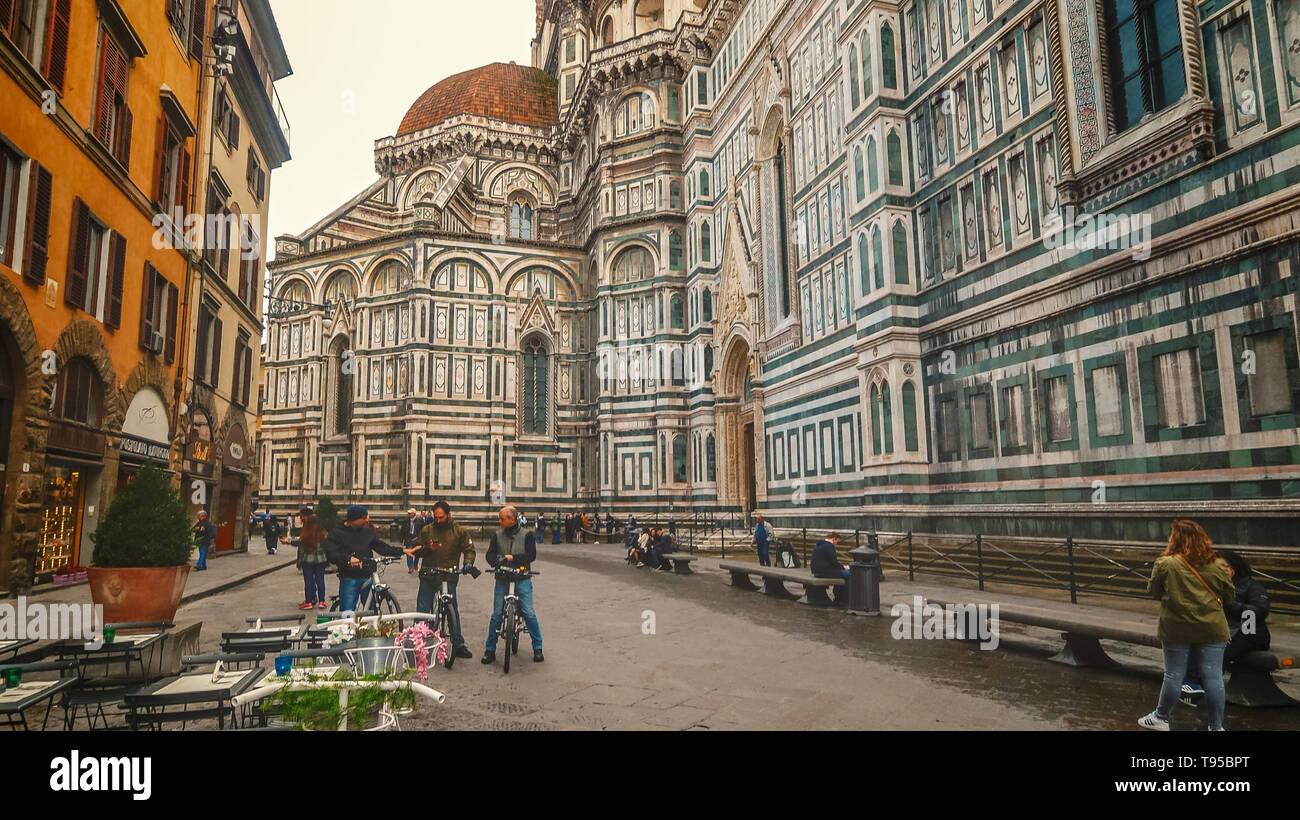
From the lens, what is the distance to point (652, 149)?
3606 centimetres

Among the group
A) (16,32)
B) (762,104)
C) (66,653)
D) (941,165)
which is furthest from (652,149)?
(66,653)

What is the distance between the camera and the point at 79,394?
1368 cm

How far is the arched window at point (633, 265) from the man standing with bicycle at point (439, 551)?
28.0 m

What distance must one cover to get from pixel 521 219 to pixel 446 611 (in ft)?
130

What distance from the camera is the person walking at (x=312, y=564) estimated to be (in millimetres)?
12734

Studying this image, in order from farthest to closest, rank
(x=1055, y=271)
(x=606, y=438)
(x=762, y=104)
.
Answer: (x=606, y=438) < (x=762, y=104) < (x=1055, y=271)

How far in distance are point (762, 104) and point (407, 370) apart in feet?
66.6

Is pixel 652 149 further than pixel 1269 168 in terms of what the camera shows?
Yes

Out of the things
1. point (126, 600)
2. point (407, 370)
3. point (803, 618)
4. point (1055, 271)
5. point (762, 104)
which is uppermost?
point (762, 104)

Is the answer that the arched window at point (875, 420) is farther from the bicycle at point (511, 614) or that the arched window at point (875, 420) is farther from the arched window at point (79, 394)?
the arched window at point (79, 394)

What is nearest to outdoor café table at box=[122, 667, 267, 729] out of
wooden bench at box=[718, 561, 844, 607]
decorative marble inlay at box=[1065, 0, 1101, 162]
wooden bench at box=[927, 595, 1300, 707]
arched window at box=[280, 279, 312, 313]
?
wooden bench at box=[927, 595, 1300, 707]

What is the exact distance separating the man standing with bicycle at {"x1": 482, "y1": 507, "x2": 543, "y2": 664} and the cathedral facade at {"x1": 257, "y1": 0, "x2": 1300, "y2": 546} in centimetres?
984

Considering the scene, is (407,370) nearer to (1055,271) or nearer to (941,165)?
(941,165)

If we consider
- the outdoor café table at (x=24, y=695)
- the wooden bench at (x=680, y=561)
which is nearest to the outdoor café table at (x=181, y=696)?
the outdoor café table at (x=24, y=695)
